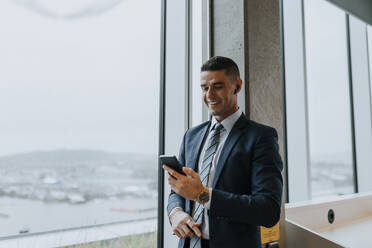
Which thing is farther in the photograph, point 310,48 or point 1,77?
point 310,48

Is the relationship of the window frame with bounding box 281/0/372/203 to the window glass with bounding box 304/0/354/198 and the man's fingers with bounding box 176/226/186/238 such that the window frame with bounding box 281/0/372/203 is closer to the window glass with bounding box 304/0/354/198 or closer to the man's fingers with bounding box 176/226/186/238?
the window glass with bounding box 304/0/354/198

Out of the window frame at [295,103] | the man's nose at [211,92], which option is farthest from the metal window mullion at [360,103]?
the man's nose at [211,92]

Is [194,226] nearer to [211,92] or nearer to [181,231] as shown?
[181,231]

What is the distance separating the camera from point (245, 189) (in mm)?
1230

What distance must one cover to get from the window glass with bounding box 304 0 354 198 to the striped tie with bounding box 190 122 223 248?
1860mm

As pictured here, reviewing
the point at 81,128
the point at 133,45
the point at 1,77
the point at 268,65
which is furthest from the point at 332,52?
the point at 1,77

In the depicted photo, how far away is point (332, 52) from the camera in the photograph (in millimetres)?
3432

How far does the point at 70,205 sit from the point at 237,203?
0.92 metres

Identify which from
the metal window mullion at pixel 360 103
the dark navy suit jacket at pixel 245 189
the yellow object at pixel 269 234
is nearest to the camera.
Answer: the dark navy suit jacket at pixel 245 189

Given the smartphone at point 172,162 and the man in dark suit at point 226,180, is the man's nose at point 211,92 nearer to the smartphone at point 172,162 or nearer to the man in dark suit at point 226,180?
the man in dark suit at point 226,180

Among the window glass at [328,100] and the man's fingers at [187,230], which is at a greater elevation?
the window glass at [328,100]

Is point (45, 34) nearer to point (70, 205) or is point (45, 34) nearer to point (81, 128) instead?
point (81, 128)

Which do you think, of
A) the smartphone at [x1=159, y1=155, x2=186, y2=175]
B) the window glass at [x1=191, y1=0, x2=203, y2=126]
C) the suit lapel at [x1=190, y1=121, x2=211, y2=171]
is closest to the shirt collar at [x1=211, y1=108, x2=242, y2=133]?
the suit lapel at [x1=190, y1=121, x2=211, y2=171]

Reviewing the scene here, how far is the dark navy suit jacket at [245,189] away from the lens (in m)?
1.11
